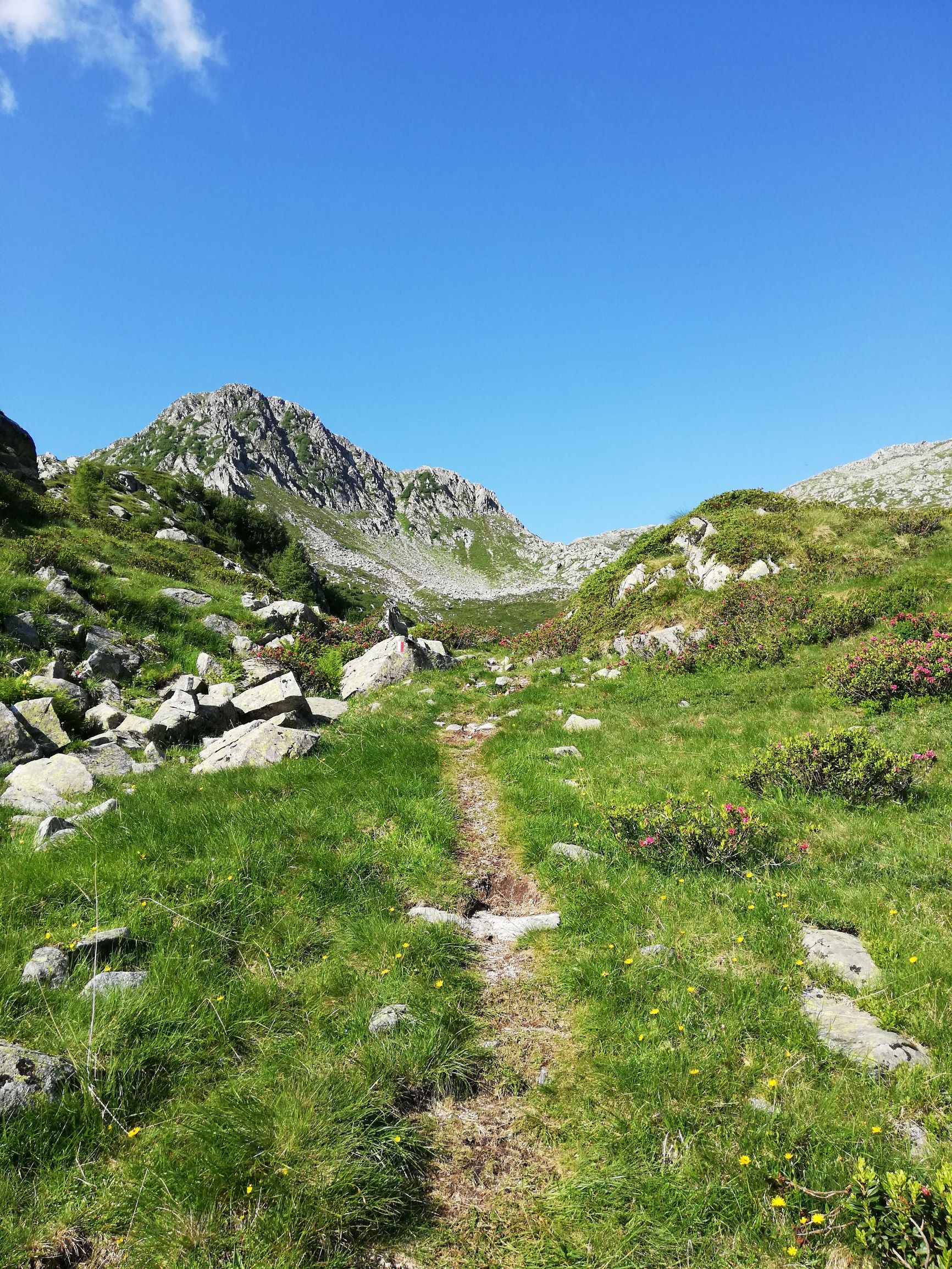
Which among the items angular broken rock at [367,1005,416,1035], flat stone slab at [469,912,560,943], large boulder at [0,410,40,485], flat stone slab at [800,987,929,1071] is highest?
large boulder at [0,410,40,485]

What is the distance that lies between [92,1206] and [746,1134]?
4.01 metres

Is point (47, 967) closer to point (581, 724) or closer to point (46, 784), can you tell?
point (46, 784)

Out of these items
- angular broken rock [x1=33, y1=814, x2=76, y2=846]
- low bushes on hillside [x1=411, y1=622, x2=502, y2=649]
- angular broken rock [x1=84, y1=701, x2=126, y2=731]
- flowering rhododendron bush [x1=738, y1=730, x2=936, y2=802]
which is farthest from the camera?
low bushes on hillside [x1=411, y1=622, x2=502, y2=649]

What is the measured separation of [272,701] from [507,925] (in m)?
8.63

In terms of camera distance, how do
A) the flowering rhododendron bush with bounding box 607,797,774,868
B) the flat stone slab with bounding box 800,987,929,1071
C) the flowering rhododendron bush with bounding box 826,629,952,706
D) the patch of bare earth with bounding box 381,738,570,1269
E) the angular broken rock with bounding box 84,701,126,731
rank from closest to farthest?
the patch of bare earth with bounding box 381,738,570,1269 → the flat stone slab with bounding box 800,987,929,1071 → the flowering rhododendron bush with bounding box 607,797,774,868 → the flowering rhododendron bush with bounding box 826,629,952,706 → the angular broken rock with bounding box 84,701,126,731

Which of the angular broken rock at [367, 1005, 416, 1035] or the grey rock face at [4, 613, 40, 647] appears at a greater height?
the grey rock face at [4, 613, 40, 647]

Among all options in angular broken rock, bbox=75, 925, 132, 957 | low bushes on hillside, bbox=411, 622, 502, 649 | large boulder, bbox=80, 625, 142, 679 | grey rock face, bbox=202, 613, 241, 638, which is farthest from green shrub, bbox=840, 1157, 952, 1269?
low bushes on hillside, bbox=411, 622, 502, 649

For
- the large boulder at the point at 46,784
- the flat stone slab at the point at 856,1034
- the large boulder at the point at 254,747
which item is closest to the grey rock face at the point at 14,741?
the large boulder at the point at 46,784

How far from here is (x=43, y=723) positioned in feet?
35.9

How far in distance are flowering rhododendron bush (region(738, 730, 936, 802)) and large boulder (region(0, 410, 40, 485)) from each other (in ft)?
127

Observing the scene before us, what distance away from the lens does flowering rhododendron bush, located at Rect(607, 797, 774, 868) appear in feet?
22.5

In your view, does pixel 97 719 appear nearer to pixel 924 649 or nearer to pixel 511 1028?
pixel 511 1028

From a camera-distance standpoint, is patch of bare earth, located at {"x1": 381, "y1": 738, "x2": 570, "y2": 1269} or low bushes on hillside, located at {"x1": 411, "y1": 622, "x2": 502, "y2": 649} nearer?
patch of bare earth, located at {"x1": 381, "y1": 738, "x2": 570, "y2": 1269}

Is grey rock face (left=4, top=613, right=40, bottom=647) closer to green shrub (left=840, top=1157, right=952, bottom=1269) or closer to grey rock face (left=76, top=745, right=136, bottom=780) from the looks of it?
grey rock face (left=76, top=745, right=136, bottom=780)
